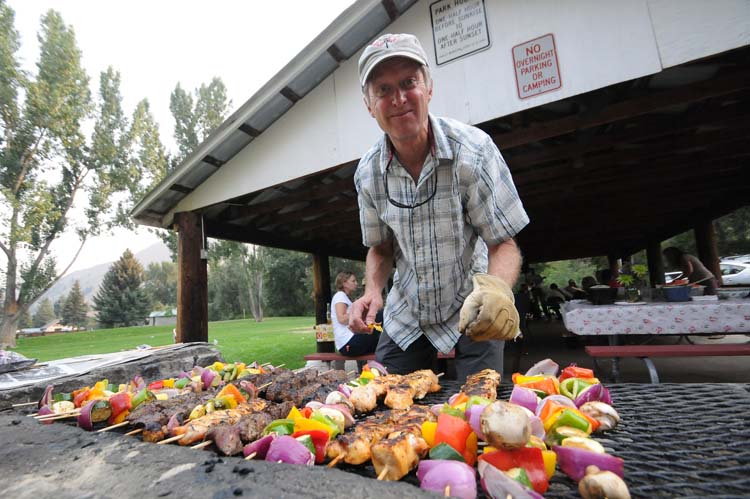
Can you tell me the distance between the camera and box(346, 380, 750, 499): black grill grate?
81 centimetres

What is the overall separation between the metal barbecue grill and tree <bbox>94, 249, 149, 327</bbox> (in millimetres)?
53442

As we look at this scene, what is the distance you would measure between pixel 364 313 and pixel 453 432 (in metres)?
1.08

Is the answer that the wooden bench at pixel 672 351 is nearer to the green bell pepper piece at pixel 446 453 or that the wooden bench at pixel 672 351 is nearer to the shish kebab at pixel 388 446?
the shish kebab at pixel 388 446

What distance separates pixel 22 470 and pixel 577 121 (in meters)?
5.21

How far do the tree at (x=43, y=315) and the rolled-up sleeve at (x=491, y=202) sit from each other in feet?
379

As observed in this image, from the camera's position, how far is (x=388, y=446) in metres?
1.00

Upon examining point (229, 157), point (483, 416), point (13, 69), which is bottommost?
point (483, 416)

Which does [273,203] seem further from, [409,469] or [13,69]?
[13,69]

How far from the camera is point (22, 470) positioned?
1056 mm

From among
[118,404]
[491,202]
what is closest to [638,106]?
[491,202]

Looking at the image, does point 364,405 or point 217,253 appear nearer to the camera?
point 364,405

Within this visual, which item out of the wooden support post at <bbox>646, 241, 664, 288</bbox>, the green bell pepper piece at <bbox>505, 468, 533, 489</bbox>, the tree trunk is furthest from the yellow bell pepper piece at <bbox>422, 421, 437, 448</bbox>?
the tree trunk

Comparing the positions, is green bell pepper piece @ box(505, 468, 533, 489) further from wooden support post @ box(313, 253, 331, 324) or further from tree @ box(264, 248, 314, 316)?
tree @ box(264, 248, 314, 316)

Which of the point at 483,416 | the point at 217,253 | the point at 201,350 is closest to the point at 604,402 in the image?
the point at 483,416
